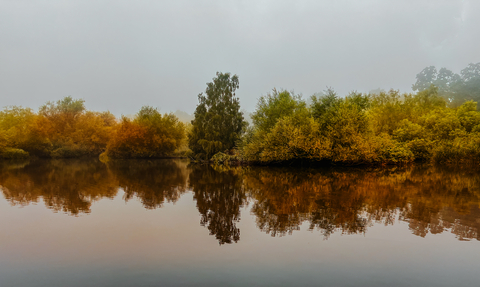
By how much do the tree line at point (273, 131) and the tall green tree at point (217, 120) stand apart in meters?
0.14

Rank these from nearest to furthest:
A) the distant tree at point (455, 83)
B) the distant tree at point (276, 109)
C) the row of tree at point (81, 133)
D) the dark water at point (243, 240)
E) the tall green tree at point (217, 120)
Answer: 1. the dark water at point (243, 240)
2. the distant tree at point (276, 109)
3. the tall green tree at point (217, 120)
4. the row of tree at point (81, 133)
5. the distant tree at point (455, 83)

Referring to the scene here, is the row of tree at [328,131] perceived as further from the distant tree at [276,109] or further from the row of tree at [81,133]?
the row of tree at [81,133]

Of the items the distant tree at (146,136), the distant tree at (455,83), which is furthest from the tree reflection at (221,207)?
the distant tree at (455,83)

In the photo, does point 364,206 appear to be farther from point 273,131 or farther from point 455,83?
point 455,83

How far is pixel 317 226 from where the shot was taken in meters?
9.16

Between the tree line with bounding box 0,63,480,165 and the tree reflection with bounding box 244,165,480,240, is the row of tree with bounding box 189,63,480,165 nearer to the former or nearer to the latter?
the tree line with bounding box 0,63,480,165

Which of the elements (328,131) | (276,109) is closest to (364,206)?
(328,131)

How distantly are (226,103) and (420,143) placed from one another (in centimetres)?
2559

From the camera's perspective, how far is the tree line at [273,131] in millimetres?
29312

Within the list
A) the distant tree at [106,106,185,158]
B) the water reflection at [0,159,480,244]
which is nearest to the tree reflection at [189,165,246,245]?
the water reflection at [0,159,480,244]

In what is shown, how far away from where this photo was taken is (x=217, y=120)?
41125mm

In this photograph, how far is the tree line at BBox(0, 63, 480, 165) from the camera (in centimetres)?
2931

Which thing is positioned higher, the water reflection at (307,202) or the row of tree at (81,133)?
the row of tree at (81,133)

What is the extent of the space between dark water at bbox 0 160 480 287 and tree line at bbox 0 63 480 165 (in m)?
15.1
